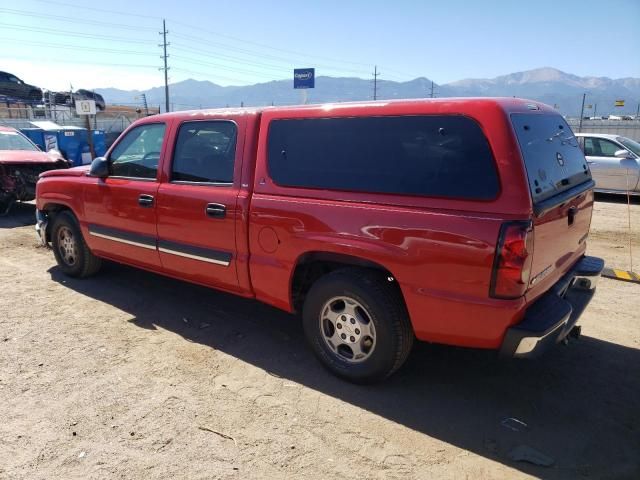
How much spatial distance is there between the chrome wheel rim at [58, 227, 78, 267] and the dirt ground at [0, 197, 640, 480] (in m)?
0.95

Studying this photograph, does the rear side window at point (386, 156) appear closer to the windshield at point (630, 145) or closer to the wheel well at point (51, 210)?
the wheel well at point (51, 210)

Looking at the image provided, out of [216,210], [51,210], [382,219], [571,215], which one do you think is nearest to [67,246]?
[51,210]

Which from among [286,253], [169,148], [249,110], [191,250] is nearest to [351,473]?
[286,253]

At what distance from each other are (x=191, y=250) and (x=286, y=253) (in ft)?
3.58

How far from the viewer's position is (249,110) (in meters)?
3.95

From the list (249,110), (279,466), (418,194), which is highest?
(249,110)

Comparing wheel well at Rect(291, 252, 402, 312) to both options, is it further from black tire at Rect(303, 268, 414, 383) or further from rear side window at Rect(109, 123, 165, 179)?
rear side window at Rect(109, 123, 165, 179)

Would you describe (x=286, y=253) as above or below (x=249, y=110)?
below

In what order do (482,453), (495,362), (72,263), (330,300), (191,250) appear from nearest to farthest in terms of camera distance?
1. (482,453)
2. (330,300)
3. (495,362)
4. (191,250)
5. (72,263)

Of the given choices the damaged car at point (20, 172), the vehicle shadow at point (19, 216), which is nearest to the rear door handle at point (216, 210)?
the vehicle shadow at point (19, 216)

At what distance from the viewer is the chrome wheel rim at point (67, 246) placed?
222 inches

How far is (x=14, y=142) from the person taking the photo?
35.2ft

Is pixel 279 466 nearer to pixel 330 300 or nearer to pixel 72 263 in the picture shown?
pixel 330 300

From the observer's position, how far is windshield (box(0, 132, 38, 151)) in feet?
34.5
